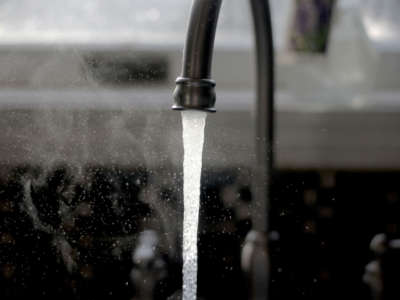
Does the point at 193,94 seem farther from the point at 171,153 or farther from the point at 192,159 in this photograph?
the point at 171,153

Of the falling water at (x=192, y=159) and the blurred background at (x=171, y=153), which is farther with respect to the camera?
the blurred background at (x=171, y=153)

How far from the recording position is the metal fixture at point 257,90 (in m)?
0.23

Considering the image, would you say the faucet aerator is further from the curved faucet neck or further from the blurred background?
the blurred background

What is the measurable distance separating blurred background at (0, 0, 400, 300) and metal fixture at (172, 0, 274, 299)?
64mm

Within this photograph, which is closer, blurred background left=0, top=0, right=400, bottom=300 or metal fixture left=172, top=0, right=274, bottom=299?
metal fixture left=172, top=0, right=274, bottom=299

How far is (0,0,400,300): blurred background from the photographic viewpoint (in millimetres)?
498

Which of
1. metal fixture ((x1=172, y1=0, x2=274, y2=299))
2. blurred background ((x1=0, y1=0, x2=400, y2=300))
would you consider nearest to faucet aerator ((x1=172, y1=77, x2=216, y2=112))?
metal fixture ((x1=172, y1=0, x2=274, y2=299))

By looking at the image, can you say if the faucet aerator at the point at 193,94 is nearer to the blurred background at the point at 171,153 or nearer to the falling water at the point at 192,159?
the falling water at the point at 192,159

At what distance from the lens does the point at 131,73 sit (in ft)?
2.63

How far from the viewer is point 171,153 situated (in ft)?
1.69

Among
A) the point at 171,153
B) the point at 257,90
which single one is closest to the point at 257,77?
the point at 257,90

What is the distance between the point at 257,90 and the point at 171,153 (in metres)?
0.22

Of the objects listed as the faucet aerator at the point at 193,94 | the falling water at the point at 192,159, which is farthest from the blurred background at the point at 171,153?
the faucet aerator at the point at 193,94

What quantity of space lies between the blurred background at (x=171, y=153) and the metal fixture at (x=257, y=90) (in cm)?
6
